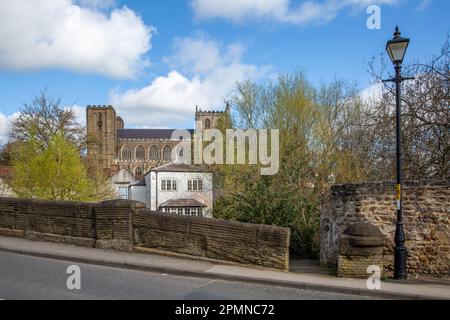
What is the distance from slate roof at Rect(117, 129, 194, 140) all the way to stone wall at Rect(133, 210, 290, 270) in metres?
106

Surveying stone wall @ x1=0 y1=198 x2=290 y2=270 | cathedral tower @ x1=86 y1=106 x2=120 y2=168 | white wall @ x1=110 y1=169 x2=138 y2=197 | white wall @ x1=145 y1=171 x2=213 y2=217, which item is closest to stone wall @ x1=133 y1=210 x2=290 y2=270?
stone wall @ x1=0 y1=198 x2=290 y2=270

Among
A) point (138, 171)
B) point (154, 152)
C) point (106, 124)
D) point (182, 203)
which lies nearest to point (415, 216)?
point (182, 203)

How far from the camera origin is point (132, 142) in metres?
114

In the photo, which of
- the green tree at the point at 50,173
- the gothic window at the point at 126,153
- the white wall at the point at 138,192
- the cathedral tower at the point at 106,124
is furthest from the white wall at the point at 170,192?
the gothic window at the point at 126,153

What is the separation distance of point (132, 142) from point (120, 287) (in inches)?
4242

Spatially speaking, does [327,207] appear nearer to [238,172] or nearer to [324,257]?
[324,257]

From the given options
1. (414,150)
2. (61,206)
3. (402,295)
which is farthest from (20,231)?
(414,150)

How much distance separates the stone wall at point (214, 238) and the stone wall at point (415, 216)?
237 centimetres

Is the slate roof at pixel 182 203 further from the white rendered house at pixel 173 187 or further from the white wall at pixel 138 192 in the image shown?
the white wall at pixel 138 192

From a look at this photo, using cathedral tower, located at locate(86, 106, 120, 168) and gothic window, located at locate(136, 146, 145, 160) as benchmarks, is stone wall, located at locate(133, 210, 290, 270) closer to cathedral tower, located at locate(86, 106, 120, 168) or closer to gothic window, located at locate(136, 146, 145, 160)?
cathedral tower, located at locate(86, 106, 120, 168)

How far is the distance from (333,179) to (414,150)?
744cm

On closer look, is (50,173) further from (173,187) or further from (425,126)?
(173,187)

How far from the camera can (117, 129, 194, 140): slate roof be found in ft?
387
